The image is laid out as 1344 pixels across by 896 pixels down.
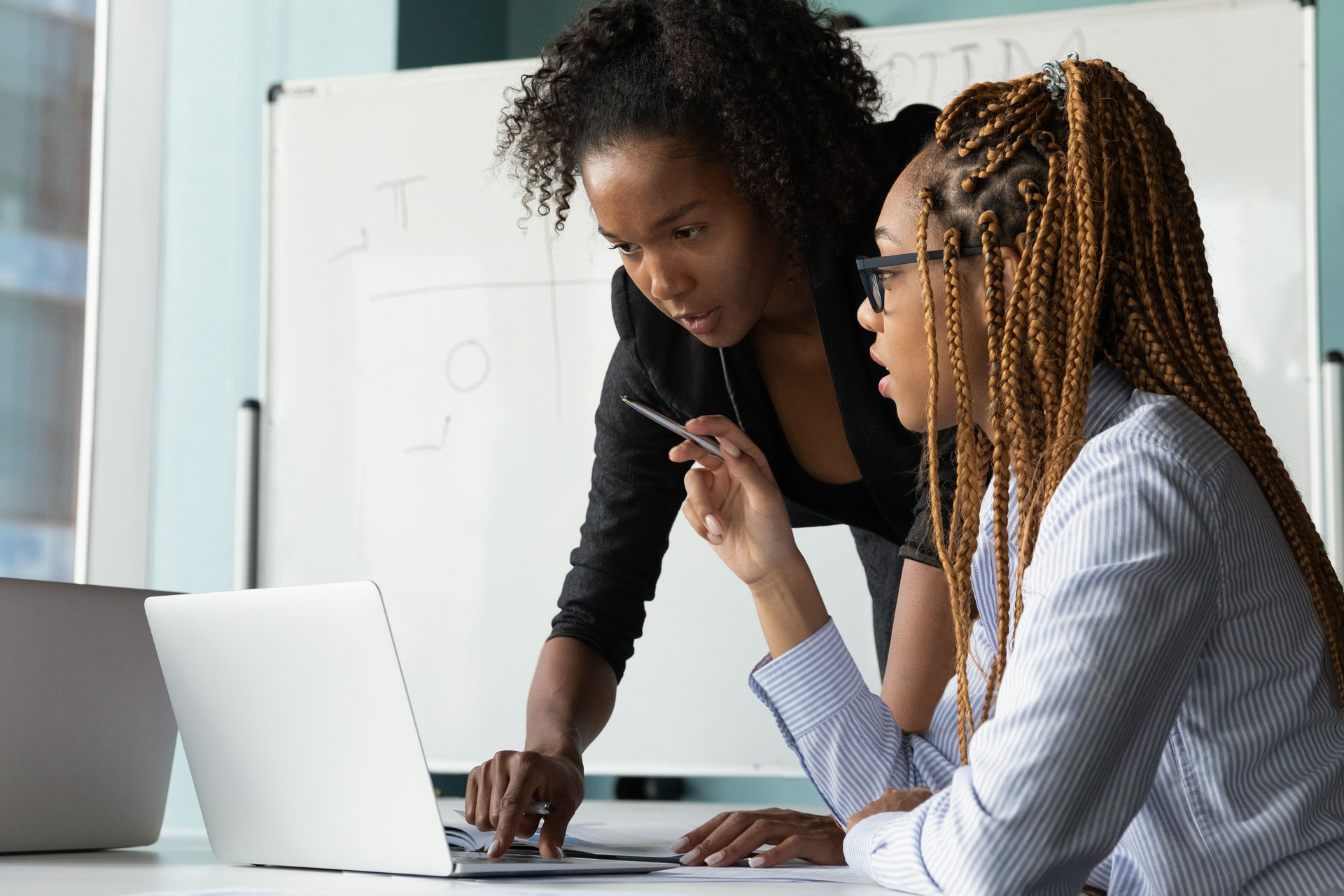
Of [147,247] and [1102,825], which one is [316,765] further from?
[147,247]

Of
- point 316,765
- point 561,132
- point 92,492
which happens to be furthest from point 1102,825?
point 92,492

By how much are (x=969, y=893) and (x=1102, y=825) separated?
0.24ft

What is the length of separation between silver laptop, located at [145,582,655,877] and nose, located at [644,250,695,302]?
486mm

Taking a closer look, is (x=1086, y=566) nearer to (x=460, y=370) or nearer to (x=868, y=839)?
(x=868, y=839)

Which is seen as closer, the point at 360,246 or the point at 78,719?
the point at 78,719

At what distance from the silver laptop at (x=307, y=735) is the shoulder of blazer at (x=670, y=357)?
558mm

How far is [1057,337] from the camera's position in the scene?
2.57 feet

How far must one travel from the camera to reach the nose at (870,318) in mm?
931

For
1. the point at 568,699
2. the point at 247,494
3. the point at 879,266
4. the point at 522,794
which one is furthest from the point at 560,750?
the point at 247,494

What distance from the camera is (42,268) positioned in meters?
2.21

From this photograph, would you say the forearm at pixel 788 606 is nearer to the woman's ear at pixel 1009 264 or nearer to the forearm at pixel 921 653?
the forearm at pixel 921 653

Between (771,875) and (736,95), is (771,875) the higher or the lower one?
the lower one

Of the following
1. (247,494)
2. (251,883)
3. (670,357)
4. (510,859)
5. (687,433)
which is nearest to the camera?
(251,883)

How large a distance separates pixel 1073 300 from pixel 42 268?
1930mm
